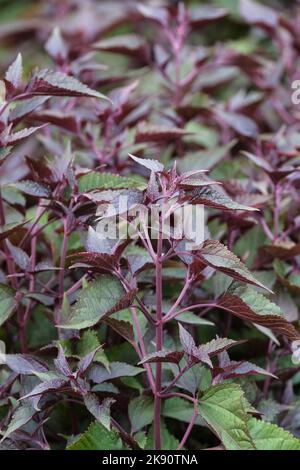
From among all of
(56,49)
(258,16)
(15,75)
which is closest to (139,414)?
(15,75)

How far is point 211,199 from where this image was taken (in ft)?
3.29

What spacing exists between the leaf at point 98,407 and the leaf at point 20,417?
86 millimetres

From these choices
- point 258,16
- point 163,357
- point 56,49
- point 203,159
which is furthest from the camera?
point 258,16

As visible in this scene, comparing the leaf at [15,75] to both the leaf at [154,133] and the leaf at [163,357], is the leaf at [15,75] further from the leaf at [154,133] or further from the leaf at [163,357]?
the leaf at [163,357]

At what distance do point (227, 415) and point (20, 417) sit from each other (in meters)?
0.30

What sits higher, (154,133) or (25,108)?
(25,108)

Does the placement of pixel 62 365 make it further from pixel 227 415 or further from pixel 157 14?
pixel 157 14

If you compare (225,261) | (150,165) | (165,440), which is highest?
(150,165)

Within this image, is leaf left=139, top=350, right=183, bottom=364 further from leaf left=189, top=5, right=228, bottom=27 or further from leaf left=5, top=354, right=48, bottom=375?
leaf left=189, top=5, right=228, bottom=27

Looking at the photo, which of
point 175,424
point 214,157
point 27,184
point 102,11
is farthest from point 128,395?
point 102,11

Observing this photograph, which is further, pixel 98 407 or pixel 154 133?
pixel 154 133

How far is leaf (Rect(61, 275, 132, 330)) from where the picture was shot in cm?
99

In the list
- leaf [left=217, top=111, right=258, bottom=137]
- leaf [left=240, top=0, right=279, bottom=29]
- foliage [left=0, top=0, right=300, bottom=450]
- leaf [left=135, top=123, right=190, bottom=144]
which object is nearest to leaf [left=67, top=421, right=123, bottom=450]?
foliage [left=0, top=0, right=300, bottom=450]

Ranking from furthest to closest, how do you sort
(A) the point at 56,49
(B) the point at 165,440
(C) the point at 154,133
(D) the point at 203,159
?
(A) the point at 56,49, (D) the point at 203,159, (C) the point at 154,133, (B) the point at 165,440
